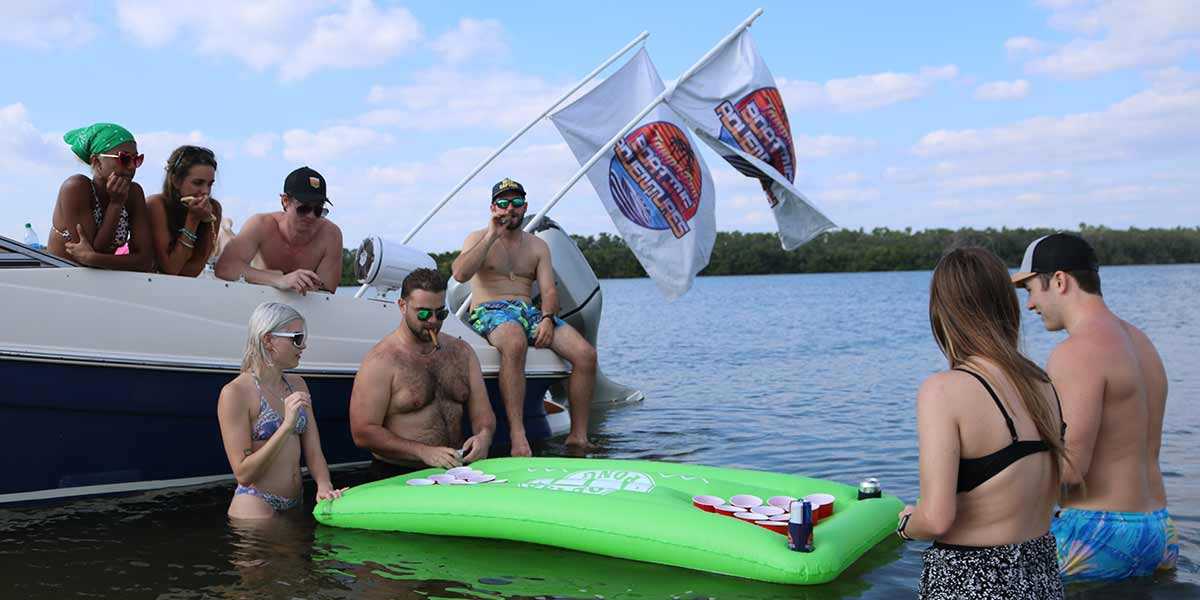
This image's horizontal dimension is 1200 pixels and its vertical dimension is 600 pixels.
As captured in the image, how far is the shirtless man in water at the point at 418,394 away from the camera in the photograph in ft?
20.4

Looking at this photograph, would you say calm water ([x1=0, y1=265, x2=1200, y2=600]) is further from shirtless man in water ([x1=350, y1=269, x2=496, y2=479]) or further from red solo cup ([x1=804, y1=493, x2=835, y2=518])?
shirtless man in water ([x1=350, y1=269, x2=496, y2=479])

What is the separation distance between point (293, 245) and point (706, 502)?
3353 millimetres

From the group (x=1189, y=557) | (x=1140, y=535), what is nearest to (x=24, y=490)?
(x=1140, y=535)

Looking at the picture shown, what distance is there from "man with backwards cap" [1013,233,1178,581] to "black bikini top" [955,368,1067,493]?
95 centimetres

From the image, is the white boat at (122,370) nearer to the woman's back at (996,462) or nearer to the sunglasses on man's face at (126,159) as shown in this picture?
the sunglasses on man's face at (126,159)

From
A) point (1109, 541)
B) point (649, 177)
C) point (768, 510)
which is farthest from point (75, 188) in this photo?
point (1109, 541)

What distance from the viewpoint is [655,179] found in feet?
30.7

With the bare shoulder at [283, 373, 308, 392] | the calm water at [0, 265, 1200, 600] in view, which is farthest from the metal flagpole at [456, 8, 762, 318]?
the bare shoulder at [283, 373, 308, 392]

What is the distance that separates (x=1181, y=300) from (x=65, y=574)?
40.3 meters

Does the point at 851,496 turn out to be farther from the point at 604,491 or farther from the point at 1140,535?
the point at 1140,535

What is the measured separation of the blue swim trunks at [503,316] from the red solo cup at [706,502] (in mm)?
2934

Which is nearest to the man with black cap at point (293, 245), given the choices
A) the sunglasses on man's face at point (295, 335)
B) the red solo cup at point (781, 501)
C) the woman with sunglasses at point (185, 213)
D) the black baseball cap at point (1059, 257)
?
the woman with sunglasses at point (185, 213)

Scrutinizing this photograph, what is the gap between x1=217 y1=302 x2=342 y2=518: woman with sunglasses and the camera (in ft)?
17.2

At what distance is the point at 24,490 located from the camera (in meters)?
5.75
